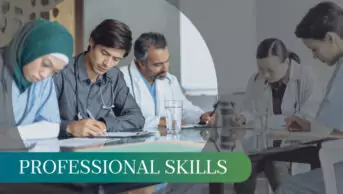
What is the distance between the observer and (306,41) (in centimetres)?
172

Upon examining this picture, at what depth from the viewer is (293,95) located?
1.72m

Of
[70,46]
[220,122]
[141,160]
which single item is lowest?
[141,160]

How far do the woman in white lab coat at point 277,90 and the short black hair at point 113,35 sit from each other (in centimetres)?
40

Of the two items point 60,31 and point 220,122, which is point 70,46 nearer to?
point 60,31

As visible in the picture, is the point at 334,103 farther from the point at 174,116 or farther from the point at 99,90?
the point at 99,90

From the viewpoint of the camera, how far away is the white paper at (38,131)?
66.8 inches

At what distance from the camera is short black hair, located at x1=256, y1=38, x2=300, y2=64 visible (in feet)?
5.65

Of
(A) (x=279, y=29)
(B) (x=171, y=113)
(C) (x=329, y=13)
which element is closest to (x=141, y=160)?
(B) (x=171, y=113)

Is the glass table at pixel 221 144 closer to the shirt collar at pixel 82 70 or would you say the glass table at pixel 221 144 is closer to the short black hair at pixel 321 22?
the shirt collar at pixel 82 70

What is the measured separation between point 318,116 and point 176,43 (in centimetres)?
49

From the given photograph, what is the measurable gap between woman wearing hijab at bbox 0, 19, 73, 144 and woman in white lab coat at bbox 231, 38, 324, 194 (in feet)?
1.87

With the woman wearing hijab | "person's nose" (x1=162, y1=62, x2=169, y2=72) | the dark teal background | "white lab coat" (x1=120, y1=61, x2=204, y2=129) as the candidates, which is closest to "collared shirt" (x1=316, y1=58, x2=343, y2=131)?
the dark teal background

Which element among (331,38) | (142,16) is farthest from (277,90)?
(142,16)

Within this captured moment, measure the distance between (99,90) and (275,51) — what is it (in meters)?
0.56
